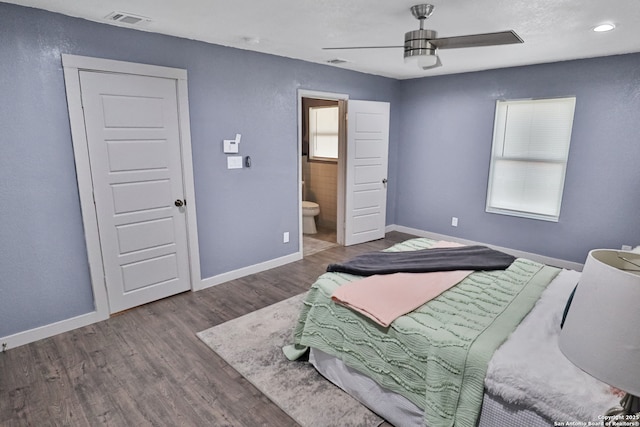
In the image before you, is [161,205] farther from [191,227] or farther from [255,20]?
[255,20]

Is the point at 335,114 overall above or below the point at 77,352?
above

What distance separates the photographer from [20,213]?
8.39 feet

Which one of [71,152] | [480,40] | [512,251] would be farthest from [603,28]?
[71,152]

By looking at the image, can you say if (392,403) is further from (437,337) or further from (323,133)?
(323,133)

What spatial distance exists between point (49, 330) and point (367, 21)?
3379 millimetres

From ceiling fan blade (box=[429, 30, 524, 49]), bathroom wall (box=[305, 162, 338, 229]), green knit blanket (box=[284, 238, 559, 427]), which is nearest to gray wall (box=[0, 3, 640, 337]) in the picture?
bathroom wall (box=[305, 162, 338, 229])

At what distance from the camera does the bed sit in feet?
4.69

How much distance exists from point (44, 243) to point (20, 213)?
27 cm

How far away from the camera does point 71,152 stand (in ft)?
8.91

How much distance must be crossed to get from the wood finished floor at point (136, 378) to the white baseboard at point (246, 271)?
368 mm

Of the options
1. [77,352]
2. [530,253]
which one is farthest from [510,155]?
[77,352]

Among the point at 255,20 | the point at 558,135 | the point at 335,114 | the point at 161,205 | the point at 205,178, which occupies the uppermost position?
the point at 255,20

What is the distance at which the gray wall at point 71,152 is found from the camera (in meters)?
2.48

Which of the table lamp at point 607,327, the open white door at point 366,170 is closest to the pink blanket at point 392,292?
the table lamp at point 607,327
